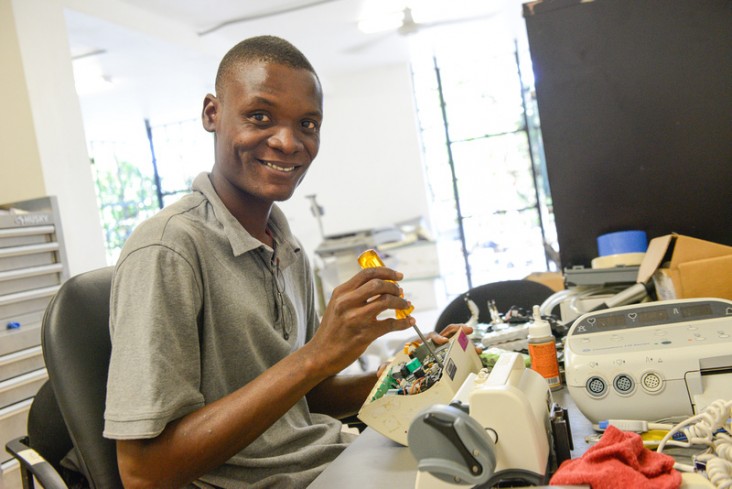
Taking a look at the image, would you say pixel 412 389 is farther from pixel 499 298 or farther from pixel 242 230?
pixel 499 298

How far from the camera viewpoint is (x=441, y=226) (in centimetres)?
780

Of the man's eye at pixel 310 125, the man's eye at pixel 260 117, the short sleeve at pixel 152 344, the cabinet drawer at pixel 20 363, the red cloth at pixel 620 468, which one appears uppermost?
the man's eye at pixel 260 117

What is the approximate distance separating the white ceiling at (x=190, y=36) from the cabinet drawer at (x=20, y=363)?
91.0 inches

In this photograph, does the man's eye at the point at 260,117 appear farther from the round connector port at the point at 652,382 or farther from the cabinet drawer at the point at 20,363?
the cabinet drawer at the point at 20,363

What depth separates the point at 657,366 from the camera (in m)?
0.90

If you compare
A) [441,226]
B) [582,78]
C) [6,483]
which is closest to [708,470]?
[582,78]

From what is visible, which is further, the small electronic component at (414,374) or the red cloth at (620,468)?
the small electronic component at (414,374)

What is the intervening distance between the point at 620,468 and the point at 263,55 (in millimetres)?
930

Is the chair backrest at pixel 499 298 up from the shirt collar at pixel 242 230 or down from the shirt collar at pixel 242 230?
down

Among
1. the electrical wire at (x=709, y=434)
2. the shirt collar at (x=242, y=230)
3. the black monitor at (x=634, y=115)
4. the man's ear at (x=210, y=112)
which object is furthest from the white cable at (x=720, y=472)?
the black monitor at (x=634, y=115)

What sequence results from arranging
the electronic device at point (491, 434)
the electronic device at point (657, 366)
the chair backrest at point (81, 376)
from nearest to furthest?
the electronic device at point (491, 434) → the electronic device at point (657, 366) → the chair backrest at point (81, 376)

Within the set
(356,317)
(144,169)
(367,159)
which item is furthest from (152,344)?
(144,169)

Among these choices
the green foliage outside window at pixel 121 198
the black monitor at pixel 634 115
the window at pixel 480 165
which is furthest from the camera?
the green foliage outside window at pixel 121 198

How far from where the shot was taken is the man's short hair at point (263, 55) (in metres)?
1.21
